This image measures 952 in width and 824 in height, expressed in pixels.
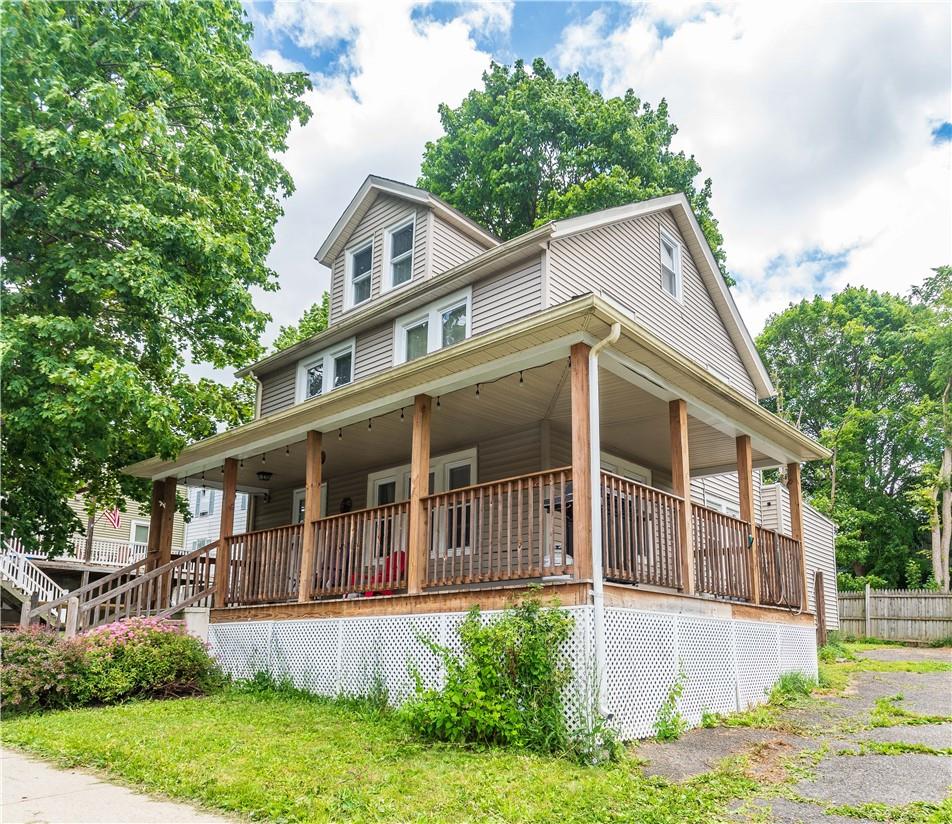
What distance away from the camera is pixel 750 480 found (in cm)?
1056

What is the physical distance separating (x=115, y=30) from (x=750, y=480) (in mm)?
12569

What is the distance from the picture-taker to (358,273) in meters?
16.2

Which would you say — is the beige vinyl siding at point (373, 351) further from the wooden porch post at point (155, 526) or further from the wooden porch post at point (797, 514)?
the wooden porch post at point (797, 514)

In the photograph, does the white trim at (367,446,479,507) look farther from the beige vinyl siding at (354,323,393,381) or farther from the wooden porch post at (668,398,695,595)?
the wooden porch post at (668,398,695,595)

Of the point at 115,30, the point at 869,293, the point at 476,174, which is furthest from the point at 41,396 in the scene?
the point at 869,293

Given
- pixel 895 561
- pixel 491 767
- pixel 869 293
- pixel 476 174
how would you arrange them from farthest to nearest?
pixel 869 293
pixel 895 561
pixel 476 174
pixel 491 767

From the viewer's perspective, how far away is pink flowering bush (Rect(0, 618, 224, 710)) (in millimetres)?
8859

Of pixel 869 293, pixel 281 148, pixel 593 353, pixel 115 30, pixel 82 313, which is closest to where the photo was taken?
pixel 593 353

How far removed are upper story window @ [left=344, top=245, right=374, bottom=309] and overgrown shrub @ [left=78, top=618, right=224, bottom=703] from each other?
768 centimetres

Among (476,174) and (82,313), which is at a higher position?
(476,174)

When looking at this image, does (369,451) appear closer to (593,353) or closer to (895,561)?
(593,353)

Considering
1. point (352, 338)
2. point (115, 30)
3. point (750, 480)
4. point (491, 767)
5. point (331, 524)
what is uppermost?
point (115, 30)

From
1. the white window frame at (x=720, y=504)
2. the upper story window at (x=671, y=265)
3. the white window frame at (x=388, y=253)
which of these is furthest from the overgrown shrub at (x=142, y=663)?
the upper story window at (x=671, y=265)

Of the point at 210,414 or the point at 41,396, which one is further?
the point at 210,414
